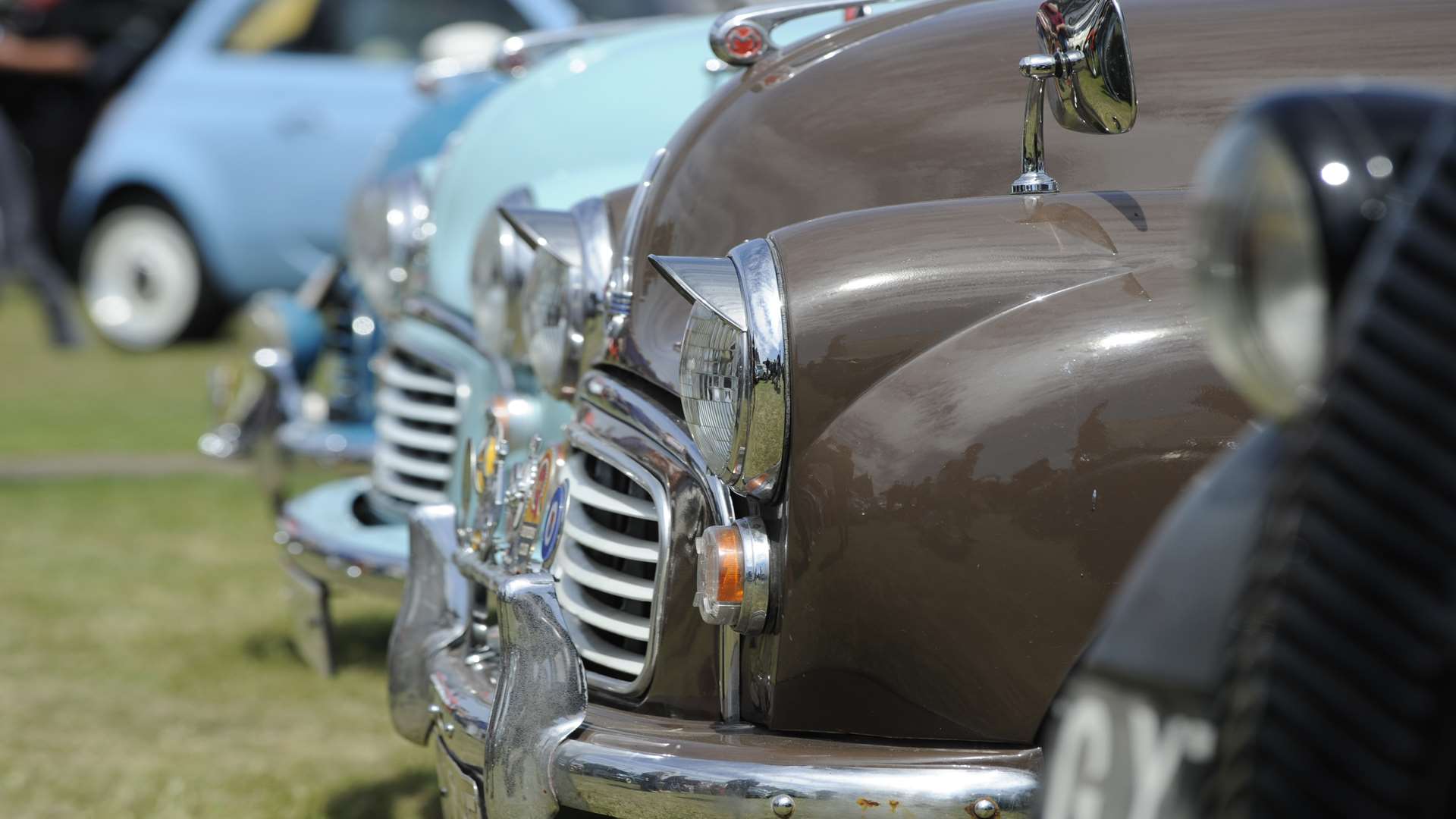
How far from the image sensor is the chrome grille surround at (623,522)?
1979mm

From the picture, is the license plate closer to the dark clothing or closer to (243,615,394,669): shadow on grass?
(243,615,394,669): shadow on grass

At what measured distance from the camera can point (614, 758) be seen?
177 cm

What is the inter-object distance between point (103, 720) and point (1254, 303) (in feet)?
10.2

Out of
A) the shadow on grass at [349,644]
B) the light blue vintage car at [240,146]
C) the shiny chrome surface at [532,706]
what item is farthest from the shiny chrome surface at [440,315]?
the light blue vintage car at [240,146]

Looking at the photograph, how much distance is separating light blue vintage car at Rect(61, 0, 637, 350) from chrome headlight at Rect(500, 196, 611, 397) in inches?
207

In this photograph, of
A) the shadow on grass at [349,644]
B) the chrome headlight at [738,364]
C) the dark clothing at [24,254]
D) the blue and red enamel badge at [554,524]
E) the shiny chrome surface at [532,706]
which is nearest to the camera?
the chrome headlight at [738,364]

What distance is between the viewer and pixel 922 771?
163cm

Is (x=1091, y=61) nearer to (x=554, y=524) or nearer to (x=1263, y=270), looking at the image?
(x=554, y=524)

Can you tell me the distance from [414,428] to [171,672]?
95cm

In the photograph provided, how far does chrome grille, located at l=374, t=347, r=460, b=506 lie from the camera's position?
3.45 metres

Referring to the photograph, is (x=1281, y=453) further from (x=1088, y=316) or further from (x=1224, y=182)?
(x=1088, y=316)

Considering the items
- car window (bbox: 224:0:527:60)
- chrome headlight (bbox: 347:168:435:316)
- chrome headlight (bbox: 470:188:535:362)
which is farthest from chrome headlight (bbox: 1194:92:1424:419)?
car window (bbox: 224:0:527:60)

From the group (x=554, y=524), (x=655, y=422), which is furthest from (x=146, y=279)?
(x=655, y=422)

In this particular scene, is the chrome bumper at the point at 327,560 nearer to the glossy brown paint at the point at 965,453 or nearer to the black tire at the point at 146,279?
the glossy brown paint at the point at 965,453
